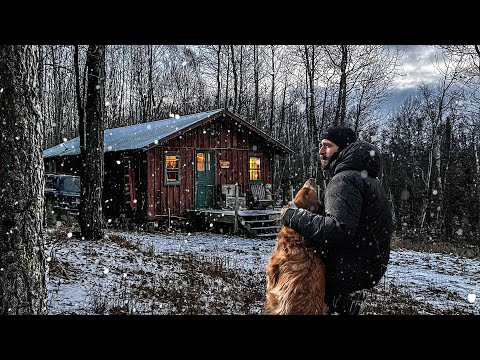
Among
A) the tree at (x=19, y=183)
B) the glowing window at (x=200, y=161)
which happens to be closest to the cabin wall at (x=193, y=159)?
the glowing window at (x=200, y=161)

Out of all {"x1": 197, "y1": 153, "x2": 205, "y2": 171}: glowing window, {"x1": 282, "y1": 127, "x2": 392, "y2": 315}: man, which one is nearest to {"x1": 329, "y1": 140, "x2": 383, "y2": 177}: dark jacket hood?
{"x1": 282, "y1": 127, "x2": 392, "y2": 315}: man

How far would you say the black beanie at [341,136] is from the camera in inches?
97.8

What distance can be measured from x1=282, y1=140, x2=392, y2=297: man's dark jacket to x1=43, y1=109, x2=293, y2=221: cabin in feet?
47.8

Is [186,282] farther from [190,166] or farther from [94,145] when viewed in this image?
[190,166]

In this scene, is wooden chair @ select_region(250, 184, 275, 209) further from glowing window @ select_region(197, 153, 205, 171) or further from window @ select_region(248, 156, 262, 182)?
glowing window @ select_region(197, 153, 205, 171)

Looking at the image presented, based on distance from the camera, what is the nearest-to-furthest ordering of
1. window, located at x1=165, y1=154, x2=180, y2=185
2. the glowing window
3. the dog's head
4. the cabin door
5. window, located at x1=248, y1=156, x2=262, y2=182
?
the dog's head < window, located at x1=165, y1=154, x2=180, y2=185 < the cabin door < the glowing window < window, located at x1=248, y1=156, x2=262, y2=182

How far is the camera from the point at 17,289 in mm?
2607

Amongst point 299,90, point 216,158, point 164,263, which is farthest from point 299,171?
point 164,263

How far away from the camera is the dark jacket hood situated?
7.53 ft

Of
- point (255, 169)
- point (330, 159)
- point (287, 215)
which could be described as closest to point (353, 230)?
point (287, 215)

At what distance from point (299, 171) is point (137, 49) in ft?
66.3
